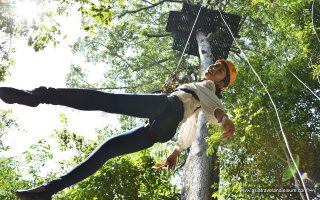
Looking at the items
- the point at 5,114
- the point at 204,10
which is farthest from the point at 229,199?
the point at 5,114

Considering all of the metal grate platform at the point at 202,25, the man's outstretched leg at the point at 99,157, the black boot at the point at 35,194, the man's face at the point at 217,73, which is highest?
the metal grate platform at the point at 202,25

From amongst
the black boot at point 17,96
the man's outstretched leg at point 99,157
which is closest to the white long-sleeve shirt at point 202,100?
the man's outstretched leg at point 99,157

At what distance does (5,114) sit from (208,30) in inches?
431

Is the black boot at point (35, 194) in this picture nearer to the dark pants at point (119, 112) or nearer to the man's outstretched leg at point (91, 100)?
the dark pants at point (119, 112)

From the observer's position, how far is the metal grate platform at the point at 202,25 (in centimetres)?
988

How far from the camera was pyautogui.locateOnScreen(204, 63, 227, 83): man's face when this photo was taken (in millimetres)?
3564

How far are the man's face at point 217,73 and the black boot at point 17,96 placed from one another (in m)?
1.87

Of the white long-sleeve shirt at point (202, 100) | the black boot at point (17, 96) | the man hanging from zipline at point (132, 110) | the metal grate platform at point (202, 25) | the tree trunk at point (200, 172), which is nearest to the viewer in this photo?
the black boot at point (17, 96)

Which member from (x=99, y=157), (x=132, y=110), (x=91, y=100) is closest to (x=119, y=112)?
(x=132, y=110)

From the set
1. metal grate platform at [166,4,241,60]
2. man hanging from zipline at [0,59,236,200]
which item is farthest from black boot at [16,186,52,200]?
metal grate platform at [166,4,241,60]

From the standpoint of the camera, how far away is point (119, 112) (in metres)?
2.73

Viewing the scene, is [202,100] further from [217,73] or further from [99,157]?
[99,157]

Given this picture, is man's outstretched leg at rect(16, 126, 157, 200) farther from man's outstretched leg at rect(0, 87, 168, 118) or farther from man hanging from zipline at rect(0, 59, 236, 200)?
man's outstretched leg at rect(0, 87, 168, 118)

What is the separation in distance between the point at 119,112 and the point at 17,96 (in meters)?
0.78
